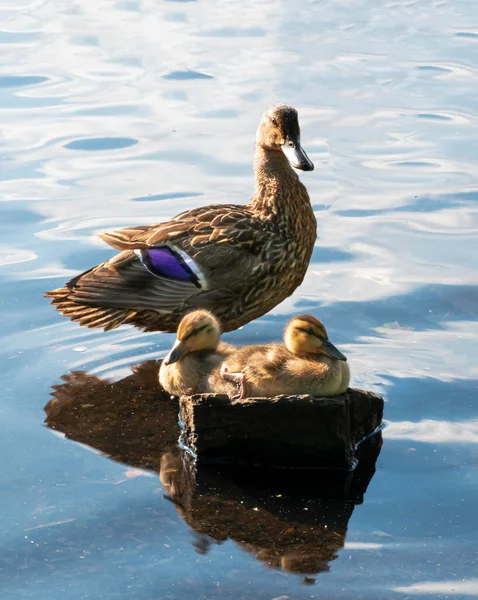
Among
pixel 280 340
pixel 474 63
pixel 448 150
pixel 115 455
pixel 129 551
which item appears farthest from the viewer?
pixel 474 63

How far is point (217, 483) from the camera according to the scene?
5652mm

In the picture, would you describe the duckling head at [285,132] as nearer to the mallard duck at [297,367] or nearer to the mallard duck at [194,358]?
the mallard duck at [194,358]

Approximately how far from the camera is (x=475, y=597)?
15.7 feet

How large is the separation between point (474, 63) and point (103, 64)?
131 inches

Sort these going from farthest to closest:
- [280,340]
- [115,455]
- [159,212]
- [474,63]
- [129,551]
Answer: [474,63]
[159,212]
[280,340]
[115,455]
[129,551]

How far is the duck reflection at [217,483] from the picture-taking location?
5.17m

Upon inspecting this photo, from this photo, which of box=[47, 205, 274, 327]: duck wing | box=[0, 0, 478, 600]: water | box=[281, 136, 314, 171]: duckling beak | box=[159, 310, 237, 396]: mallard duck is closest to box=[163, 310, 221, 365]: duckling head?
box=[159, 310, 237, 396]: mallard duck

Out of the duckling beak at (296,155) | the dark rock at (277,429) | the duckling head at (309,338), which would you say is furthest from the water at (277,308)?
the duckling beak at (296,155)

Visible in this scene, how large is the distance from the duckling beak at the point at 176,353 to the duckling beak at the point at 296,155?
142cm

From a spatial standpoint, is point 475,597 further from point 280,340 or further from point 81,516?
point 280,340

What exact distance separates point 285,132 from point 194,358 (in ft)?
5.56

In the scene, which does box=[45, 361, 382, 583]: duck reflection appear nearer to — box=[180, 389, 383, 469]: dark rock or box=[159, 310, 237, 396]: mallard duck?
box=[180, 389, 383, 469]: dark rock

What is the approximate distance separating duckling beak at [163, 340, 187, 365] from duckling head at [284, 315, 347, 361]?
54 cm

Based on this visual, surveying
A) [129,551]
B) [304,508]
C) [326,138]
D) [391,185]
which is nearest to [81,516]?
[129,551]
